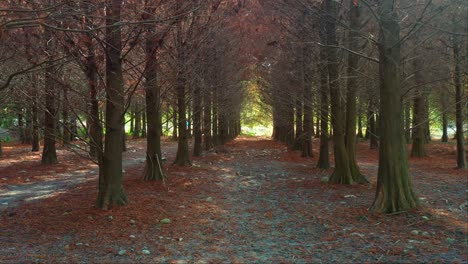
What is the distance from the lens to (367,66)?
13641 millimetres

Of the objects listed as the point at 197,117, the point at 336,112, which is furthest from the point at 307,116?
the point at 197,117

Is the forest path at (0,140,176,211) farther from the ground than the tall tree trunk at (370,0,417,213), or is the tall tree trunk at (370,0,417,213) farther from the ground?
the tall tree trunk at (370,0,417,213)

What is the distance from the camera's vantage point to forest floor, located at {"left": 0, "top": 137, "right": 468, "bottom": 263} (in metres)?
5.44

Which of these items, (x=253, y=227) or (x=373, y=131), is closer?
(x=253, y=227)

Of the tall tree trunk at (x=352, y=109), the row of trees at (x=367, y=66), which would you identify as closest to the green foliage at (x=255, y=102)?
the row of trees at (x=367, y=66)

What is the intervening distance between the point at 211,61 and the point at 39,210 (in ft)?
22.3

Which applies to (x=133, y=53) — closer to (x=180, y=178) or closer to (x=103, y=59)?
(x=103, y=59)

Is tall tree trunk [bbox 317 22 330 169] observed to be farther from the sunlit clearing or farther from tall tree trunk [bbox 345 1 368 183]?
the sunlit clearing

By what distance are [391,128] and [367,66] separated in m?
6.47

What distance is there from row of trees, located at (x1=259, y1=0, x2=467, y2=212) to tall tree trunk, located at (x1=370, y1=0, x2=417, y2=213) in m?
0.02

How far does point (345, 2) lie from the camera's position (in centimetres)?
1178

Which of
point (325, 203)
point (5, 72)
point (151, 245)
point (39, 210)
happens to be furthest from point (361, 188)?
point (5, 72)

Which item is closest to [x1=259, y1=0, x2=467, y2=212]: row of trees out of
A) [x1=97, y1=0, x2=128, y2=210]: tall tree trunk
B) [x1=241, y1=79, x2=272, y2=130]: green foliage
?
[x1=97, y1=0, x2=128, y2=210]: tall tree trunk

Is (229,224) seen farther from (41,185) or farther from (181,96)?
(181,96)
